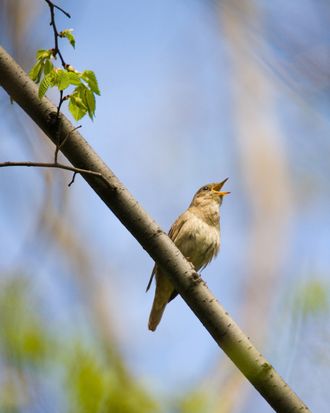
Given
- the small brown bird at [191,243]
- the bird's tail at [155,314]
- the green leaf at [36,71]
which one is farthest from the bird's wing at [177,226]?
the green leaf at [36,71]

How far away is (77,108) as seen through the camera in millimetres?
3590

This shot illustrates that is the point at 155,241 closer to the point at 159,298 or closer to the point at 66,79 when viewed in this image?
the point at 66,79

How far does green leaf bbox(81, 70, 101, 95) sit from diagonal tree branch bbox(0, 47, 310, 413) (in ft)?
0.83

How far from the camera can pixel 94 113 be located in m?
3.64

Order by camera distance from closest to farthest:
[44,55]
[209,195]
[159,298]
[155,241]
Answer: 1. [44,55]
2. [155,241]
3. [159,298]
4. [209,195]

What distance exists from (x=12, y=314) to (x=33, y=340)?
525 millimetres

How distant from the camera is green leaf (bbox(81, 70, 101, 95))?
3.53 metres

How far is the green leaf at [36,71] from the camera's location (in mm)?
3547

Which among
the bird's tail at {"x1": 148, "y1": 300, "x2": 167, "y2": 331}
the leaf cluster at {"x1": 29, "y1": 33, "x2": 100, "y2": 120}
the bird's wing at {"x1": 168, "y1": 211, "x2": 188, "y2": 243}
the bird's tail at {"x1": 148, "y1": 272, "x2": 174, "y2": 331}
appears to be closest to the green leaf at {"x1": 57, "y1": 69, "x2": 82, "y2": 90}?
the leaf cluster at {"x1": 29, "y1": 33, "x2": 100, "y2": 120}

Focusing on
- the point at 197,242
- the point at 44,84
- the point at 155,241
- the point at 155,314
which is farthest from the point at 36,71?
the point at 155,314

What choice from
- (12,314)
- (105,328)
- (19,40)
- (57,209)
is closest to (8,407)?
(12,314)

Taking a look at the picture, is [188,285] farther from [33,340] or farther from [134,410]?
[33,340]

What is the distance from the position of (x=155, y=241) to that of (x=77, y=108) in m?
0.95

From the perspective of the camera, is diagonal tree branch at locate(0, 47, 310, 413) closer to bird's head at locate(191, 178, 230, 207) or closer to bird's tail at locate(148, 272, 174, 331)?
bird's tail at locate(148, 272, 174, 331)
